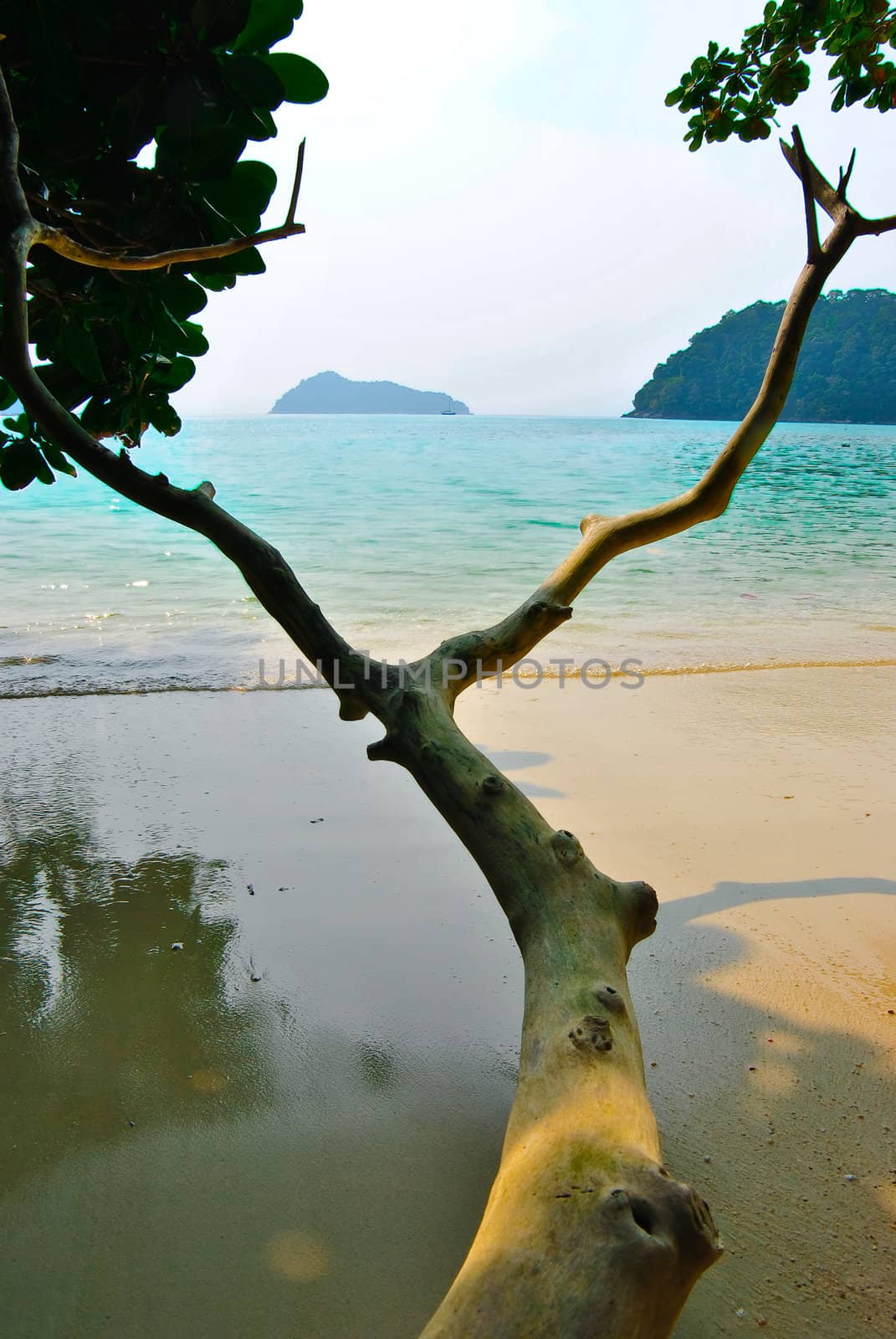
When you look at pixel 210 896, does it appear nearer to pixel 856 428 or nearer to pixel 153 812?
pixel 153 812

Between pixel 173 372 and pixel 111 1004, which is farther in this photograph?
pixel 173 372

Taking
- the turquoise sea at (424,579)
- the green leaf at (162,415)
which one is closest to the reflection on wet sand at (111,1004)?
the green leaf at (162,415)

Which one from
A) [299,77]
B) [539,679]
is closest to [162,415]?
[299,77]

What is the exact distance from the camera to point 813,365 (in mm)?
71375

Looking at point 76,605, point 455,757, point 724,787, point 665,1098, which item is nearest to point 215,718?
point 724,787

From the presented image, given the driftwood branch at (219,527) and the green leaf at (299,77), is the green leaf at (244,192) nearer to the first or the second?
the green leaf at (299,77)

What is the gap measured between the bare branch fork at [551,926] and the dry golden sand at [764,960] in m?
0.48

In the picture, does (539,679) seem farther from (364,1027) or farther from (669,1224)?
(669,1224)

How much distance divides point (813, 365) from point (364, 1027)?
78.4 m

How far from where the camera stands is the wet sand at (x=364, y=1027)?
1.54 meters

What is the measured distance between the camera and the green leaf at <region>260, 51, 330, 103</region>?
179cm

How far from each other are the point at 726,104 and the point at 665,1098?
3207 mm

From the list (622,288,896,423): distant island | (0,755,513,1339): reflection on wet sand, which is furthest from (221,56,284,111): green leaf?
(622,288,896,423): distant island

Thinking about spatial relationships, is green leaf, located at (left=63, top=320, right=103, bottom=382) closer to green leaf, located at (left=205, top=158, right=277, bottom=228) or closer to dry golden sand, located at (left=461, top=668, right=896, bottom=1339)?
green leaf, located at (left=205, top=158, right=277, bottom=228)
